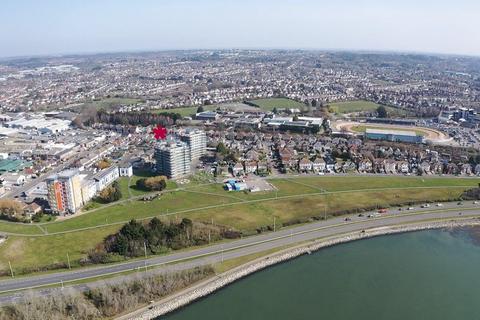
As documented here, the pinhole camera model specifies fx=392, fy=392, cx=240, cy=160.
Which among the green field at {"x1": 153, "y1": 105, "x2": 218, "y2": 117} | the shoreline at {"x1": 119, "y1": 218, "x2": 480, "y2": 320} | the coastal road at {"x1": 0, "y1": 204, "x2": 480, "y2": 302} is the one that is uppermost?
the green field at {"x1": 153, "y1": 105, "x2": 218, "y2": 117}

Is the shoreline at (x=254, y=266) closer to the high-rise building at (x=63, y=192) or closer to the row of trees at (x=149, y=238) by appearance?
the row of trees at (x=149, y=238)

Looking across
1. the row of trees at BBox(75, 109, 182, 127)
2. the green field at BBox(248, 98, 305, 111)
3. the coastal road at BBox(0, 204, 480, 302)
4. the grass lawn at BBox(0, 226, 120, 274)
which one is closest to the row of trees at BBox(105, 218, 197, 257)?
the coastal road at BBox(0, 204, 480, 302)

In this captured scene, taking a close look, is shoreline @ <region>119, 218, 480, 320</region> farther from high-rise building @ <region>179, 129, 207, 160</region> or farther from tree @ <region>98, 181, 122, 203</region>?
high-rise building @ <region>179, 129, 207, 160</region>

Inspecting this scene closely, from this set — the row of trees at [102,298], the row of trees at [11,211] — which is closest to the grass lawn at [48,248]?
the row of trees at [11,211]

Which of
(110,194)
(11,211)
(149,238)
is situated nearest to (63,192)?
(110,194)

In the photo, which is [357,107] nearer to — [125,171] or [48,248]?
[125,171]

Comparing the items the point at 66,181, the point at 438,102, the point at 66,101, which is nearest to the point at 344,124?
the point at 438,102
